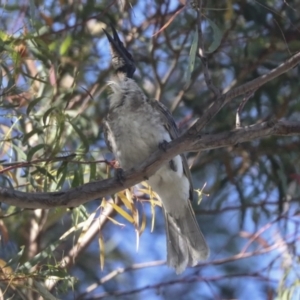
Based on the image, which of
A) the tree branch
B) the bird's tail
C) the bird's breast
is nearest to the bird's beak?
the bird's breast

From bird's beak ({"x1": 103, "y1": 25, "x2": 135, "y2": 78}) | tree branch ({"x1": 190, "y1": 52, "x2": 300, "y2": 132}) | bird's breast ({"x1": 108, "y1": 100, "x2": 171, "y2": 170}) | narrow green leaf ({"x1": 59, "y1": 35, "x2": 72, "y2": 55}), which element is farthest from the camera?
narrow green leaf ({"x1": 59, "y1": 35, "x2": 72, "y2": 55})

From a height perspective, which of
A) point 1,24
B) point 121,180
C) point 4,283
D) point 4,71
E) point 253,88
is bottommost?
point 4,283

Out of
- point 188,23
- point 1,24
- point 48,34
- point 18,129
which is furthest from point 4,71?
point 188,23

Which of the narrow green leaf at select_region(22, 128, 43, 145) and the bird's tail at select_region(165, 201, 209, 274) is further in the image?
the bird's tail at select_region(165, 201, 209, 274)

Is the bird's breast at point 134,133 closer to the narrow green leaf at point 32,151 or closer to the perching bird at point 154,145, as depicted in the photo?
the perching bird at point 154,145

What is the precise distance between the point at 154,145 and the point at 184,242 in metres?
0.45

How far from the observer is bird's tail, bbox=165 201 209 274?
126 inches

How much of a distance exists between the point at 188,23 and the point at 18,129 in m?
1.03

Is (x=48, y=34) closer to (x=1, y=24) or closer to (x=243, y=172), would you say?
(x=1, y=24)

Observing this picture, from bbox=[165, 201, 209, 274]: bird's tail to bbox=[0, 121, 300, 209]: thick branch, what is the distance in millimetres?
809

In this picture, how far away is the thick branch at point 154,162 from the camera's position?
2.34 meters

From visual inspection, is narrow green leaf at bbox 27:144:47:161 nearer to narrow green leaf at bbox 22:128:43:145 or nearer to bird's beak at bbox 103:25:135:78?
narrow green leaf at bbox 22:128:43:145

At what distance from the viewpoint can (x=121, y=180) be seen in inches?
95.4

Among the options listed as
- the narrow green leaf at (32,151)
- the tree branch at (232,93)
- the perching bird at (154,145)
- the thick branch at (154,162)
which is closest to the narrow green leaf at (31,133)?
the narrow green leaf at (32,151)
